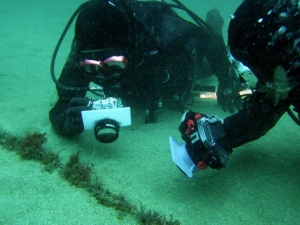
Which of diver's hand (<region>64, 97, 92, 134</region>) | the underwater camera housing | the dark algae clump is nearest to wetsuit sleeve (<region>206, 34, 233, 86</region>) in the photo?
the underwater camera housing

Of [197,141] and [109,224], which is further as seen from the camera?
[197,141]

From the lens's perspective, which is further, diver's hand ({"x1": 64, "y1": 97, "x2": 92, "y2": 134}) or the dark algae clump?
diver's hand ({"x1": 64, "y1": 97, "x2": 92, "y2": 134})

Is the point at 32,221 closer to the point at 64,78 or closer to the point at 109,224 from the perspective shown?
the point at 109,224

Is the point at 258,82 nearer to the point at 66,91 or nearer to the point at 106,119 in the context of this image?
the point at 106,119

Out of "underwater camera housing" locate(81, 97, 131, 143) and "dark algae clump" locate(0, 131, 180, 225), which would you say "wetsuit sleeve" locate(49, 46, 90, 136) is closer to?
"dark algae clump" locate(0, 131, 180, 225)

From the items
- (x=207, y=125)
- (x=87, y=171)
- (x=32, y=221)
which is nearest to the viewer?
(x=32, y=221)

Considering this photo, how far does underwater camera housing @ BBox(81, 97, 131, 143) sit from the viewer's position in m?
2.87

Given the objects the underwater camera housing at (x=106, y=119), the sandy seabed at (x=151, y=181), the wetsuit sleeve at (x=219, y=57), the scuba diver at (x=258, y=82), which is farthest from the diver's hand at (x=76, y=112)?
the wetsuit sleeve at (x=219, y=57)

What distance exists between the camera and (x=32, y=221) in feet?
7.15

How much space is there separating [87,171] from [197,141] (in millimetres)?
1144

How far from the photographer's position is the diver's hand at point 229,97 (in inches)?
181

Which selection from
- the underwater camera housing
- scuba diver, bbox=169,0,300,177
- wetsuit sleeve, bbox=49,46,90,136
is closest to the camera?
scuba diver, bbox=169,0,300,177

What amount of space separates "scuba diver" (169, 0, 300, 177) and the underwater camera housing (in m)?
0.63

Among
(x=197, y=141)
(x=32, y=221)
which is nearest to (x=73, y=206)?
(x=32, y=221)
